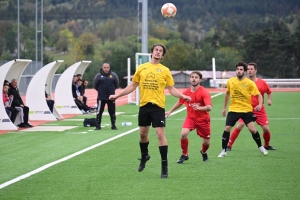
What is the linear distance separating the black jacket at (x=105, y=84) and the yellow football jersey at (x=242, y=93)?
809 centimetres

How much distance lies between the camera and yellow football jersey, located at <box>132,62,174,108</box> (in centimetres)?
1102

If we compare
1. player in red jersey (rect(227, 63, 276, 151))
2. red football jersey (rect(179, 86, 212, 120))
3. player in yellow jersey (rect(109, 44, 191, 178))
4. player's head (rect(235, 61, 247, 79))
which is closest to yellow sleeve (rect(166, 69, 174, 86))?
player in yellow jersey (rect(109, 44, 191, 178))

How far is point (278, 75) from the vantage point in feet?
291

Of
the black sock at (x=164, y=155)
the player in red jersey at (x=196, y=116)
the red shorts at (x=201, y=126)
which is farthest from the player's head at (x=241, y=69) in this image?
the black sock at (x=164, y=155)

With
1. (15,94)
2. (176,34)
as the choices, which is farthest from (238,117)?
(176,34)

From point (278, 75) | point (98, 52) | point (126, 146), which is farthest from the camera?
point (98, 52)

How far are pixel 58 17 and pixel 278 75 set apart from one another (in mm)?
54924

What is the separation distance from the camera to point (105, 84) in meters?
21.8

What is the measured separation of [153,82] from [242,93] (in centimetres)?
345

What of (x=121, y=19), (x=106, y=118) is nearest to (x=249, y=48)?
(x=121, y=19)

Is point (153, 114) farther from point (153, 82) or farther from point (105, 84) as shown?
point (105, 84)

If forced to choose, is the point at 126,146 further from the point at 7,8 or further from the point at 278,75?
the point at 278,75

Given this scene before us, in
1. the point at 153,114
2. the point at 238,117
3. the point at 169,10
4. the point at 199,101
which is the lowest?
the point at 238,117

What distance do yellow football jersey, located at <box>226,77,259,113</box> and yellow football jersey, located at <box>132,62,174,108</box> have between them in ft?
10.5
